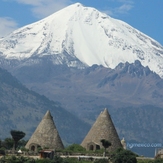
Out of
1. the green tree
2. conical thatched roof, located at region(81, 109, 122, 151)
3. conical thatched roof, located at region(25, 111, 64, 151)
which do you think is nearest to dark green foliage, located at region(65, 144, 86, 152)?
conical thatched roof, located at region(81, 109, 122, 151)

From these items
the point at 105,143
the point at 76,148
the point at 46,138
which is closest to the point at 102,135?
the point at 76,148

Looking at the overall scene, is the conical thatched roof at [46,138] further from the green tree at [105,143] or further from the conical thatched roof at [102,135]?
the green tree at [105,143]

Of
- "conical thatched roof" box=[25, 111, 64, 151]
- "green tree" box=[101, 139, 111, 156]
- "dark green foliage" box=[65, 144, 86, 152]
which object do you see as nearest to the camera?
"green tree" box=[101, 139, 111, 156]

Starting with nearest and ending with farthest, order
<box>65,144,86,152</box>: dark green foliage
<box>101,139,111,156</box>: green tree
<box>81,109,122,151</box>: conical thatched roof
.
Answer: <box>101,139,111,156</box>: green tree < <box>65,144,86,152</box>: dark green foliage < <box>81,109,122,151</box>: conical thatched roof

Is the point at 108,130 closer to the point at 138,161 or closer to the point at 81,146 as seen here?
the point at 81,146

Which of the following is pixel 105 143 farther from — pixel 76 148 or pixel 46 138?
pixel 46 138

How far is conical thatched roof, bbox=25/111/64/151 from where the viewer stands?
9331 centimetres

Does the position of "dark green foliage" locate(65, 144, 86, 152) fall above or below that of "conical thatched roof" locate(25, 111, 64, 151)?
below

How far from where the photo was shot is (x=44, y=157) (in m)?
77.8

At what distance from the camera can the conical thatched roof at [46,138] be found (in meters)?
93.3

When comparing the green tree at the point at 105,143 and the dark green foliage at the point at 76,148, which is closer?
the green tree at the point at 105,143

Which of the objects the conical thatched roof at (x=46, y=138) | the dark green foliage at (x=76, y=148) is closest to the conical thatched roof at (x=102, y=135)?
the dark green foliage at (x=76, y=148)

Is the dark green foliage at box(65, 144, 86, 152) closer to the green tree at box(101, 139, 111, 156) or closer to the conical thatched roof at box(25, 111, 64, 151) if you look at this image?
the conical thatched roof at box(25, 111, 64, 151)

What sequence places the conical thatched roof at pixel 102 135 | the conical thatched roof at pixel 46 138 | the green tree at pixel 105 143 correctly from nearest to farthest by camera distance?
the green tree at pixel 105 143
the conical thatched roof at pixel 46 138
the conical thatched roof at pixel 102 135
